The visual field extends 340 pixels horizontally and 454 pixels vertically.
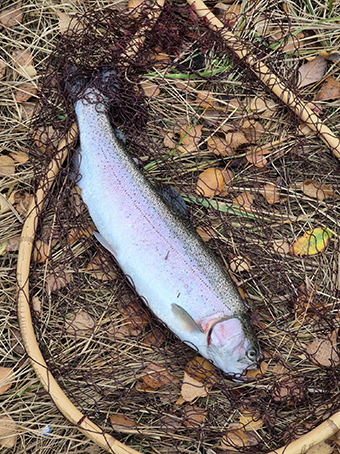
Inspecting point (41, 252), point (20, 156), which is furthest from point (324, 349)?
point (20, 156)

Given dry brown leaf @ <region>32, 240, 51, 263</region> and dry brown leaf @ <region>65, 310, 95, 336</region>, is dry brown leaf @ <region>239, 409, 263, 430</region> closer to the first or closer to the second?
dry brown leaf @ <region>65, 310, 95, 336</region>

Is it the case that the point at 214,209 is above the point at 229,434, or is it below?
above

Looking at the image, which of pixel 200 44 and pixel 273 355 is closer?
pixel 273 355

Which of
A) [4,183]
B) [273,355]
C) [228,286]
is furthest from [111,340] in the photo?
[4,183]

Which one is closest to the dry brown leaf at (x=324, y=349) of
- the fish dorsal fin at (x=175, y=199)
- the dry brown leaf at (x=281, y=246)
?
the dry brown leaf at (x=281, y=246)

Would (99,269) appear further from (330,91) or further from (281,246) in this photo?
(330,91)

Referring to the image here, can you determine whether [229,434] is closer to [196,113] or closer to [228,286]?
[228,286]
